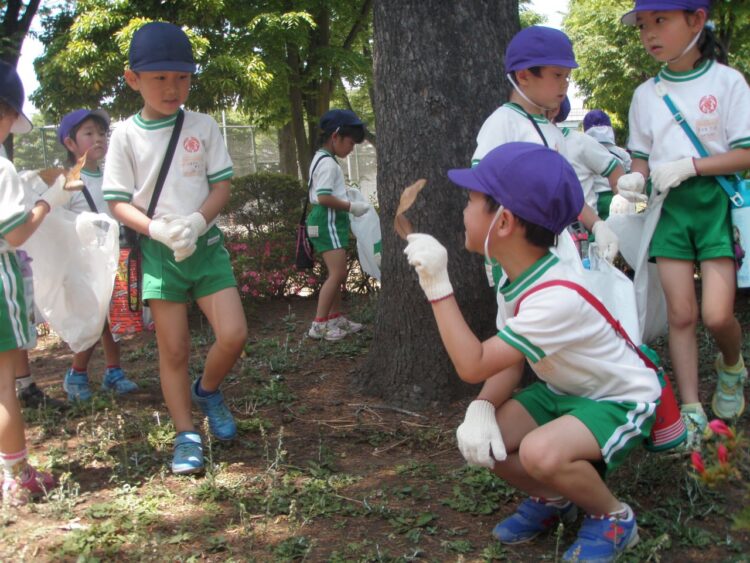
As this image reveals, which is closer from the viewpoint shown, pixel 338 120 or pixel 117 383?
pixel 117 383

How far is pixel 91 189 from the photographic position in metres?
4.84

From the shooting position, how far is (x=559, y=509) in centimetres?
271

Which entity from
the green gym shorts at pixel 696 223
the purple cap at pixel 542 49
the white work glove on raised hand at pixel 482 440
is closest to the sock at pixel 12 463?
the white work glove on raised hand at pixel 482 440

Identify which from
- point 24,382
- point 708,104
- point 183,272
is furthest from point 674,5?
point 24,382

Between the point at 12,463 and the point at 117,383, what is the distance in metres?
1.64

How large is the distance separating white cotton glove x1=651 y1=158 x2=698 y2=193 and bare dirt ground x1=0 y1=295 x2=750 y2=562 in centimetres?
113

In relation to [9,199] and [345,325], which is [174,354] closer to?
[9,199]

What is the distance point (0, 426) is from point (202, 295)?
3.14 feet

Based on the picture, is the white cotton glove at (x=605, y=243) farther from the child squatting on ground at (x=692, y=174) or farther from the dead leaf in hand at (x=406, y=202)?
the dead leaf in hand at (x=406, y=202)

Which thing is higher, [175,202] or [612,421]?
[175,202]

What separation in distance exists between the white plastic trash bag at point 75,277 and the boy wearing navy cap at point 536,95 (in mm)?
1863

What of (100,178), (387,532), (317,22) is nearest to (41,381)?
(100,178)

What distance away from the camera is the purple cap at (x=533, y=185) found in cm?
243

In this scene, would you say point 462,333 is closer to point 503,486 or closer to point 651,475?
point 503,486
